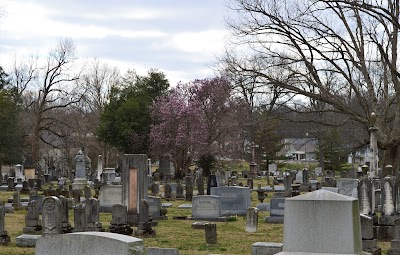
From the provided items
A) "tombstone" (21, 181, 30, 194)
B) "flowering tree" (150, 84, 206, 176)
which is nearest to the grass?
"tombstone" (21, 181, 30, 194)

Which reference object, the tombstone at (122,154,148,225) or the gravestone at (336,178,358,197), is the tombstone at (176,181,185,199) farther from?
the tombstone at (122,154,148,225)

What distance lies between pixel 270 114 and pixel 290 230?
57.4 ft

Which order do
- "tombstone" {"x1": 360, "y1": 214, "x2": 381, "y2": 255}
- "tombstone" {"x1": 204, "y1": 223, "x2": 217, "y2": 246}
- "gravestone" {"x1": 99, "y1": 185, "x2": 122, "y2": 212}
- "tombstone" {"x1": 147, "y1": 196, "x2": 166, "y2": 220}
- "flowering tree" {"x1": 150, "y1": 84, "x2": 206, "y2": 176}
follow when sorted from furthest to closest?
"flowering tree" {"x1": 150, "y1": 84, "x2": 206, "y2": 176}, "gravestone" {"x1": 99, "y1": 185, "x2": 122, "y2": 212}, "tombstone" {"x1": 147, "y1": 196, "x2": 166, "y2": 220}, "tombstone" {"x1": 204, "y1": 223, "x2": 217, "y2": 246}, "tombstone" {"x1": 360, "y1": 214, "x2": 381, "y2": 255}

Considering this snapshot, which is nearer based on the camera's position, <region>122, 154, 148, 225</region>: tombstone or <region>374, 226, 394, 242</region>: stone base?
<region>374, 226, 394, 242</region>: stone base

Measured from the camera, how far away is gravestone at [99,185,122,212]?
2467cm

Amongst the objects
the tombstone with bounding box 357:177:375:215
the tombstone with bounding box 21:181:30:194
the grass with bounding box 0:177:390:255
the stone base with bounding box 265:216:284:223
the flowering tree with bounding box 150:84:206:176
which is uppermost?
the flowering tree with bounding box 150:84:206:176

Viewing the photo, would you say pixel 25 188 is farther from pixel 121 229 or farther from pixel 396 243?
pixel 396 243

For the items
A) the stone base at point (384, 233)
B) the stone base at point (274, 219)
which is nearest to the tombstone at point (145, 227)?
the stone base at point (274, 219)

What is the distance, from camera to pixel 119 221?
18.3 meters

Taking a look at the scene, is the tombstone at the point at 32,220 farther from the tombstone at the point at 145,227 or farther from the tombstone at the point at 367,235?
the tombstone at the point at 367,235

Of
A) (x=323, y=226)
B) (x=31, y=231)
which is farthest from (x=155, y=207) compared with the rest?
(x=323, y=226)

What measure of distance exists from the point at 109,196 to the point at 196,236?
784 cm

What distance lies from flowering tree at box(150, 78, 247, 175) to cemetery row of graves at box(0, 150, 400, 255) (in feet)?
53.6

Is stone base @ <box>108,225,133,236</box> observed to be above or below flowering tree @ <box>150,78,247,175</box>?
below
